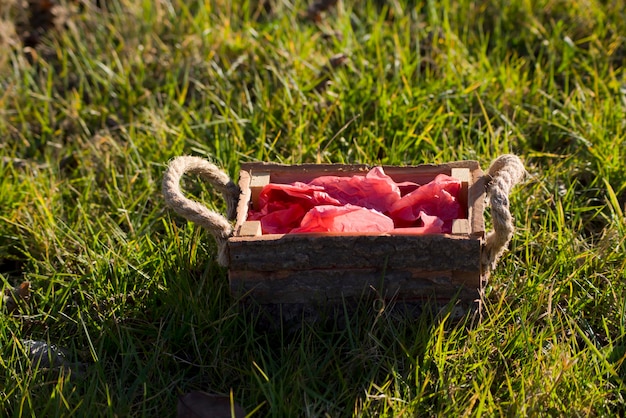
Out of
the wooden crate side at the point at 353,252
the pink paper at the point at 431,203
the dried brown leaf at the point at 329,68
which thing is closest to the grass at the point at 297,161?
the dried brown leaf at the point at 329,68

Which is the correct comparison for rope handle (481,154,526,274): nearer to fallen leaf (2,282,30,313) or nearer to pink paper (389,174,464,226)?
pink paper (389,174,464,226)

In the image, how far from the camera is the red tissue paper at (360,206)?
2.28 meters

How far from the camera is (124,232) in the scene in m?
2.89

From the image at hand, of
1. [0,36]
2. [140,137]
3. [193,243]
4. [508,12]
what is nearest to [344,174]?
[193,243]

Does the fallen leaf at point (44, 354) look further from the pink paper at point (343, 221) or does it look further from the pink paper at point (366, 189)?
the pink paper at point (366, 189)

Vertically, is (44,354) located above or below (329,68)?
below

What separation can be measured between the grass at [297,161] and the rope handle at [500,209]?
205mm

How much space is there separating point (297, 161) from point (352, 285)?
862mm

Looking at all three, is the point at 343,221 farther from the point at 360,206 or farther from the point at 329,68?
the point at 329,68

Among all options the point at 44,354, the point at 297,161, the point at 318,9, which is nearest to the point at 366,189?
the point at 297,161

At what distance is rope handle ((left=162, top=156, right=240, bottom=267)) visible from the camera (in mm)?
2252

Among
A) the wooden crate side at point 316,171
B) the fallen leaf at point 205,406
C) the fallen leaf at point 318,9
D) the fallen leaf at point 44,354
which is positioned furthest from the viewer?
the fallen leaf at point 318,9

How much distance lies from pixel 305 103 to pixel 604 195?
3.78 ft

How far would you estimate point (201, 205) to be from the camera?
92.5 inches
